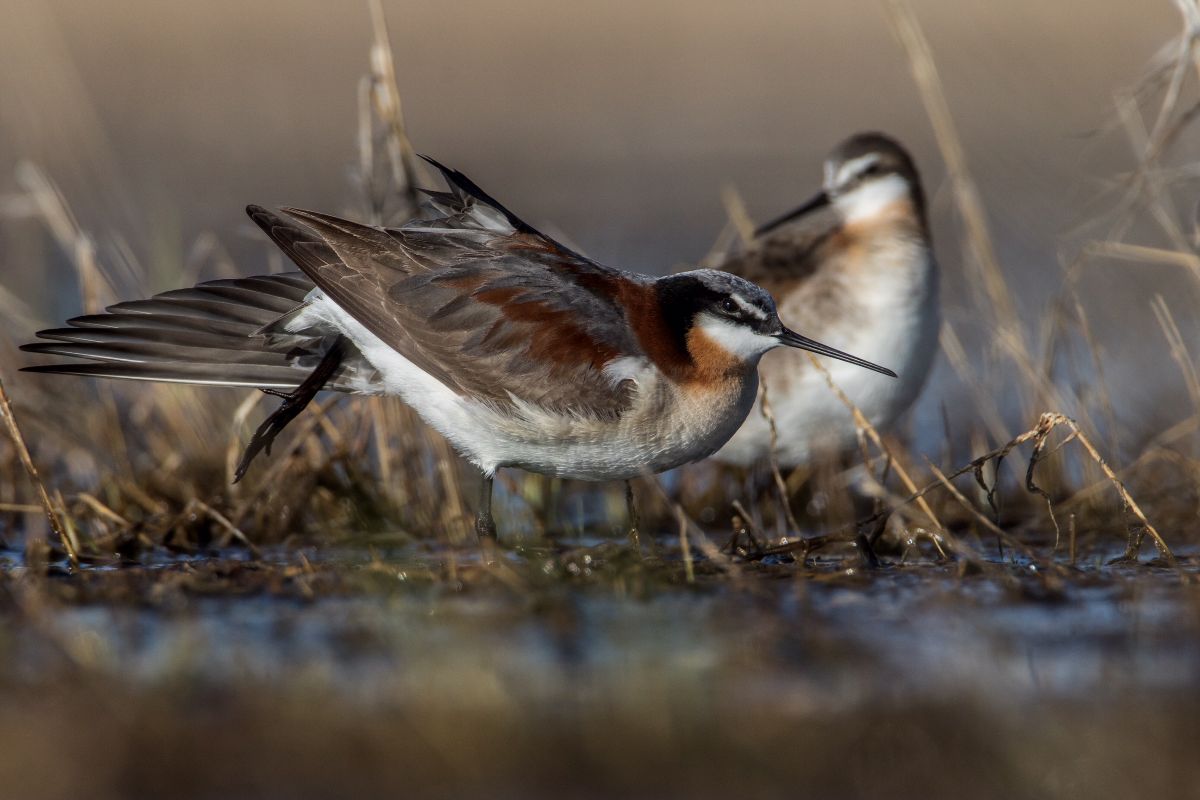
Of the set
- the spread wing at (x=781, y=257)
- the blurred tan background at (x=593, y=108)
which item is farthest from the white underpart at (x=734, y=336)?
the blurred tan background at (x=593, y=108)

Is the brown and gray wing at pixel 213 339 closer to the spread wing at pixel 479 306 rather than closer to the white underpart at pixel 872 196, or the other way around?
the spread wing at pixel 479 306

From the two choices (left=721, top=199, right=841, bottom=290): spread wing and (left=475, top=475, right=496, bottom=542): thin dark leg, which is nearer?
(left=475, top=475, right=496, bottom=542): thin dark leg

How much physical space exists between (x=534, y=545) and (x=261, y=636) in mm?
1972

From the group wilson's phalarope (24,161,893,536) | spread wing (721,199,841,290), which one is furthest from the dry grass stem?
spread wing (721,199,841,290)

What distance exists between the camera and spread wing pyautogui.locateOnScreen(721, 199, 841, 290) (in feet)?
26.1

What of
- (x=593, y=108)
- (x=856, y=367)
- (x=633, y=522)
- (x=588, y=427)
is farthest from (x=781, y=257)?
(x=593, y=108)

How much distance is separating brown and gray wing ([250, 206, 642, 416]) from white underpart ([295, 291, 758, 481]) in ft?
0.19

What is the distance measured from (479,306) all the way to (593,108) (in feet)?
38.9

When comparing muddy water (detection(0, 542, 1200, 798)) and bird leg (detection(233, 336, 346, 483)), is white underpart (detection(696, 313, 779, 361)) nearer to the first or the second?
Answer: muddy water (detection(0, 542, 1200, 798))

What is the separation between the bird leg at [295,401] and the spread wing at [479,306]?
352mm

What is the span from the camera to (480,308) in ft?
19.7

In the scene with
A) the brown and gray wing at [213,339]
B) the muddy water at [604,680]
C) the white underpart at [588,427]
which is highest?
the brown and gray wing at [213,339]

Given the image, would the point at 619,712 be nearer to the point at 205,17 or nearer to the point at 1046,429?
the point at 1046,429

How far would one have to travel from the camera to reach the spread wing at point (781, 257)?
7.95m
